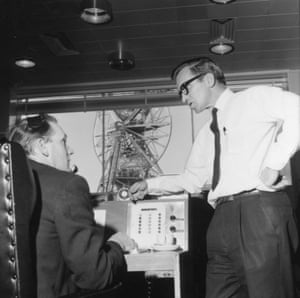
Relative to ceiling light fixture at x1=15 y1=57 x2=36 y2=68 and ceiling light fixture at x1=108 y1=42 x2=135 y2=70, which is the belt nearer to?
ceiling light fixture at x1=108 y1=42 x2=135 y2=70

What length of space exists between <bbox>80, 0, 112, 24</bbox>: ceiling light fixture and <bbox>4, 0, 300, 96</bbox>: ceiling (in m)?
0.10

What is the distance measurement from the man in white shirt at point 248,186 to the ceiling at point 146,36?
1864 millimetres

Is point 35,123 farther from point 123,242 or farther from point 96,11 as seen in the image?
point 96,11

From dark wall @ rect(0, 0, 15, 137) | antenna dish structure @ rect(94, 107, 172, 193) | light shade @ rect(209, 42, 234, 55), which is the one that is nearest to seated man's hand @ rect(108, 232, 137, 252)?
dark wall @ rect(0, 0, 15, 137)

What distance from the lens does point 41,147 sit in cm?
152

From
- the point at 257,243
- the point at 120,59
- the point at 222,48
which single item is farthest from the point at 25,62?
the point at 257,243

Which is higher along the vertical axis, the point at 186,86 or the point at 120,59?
the point at 120,59

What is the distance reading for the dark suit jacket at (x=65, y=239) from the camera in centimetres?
133

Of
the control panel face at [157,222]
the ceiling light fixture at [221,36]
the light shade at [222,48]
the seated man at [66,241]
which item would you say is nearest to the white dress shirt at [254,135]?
the control panel face at [157,222]

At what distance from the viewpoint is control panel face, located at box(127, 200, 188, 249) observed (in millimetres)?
2447

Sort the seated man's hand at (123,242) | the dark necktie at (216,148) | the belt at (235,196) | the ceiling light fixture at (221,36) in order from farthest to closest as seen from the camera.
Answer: the ceiling light fixture at (221,36)
the dark necktie at (216,148)
the belt at (235,196)
the seated man's hand at (123,242)

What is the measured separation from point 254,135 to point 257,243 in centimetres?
48

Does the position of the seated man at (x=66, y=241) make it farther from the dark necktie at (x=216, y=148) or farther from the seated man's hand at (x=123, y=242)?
the dark necktie at (x=216, y=148)

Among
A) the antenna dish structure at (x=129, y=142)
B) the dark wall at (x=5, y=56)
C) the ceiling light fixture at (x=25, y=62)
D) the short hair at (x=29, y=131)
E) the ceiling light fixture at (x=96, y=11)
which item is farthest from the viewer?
the antenna dish structure at (x=129, y=142)
